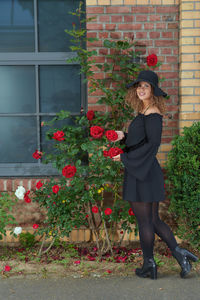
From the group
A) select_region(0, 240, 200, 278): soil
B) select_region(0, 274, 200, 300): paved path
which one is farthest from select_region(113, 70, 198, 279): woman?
select_region(0, 240, 200, 278): soil

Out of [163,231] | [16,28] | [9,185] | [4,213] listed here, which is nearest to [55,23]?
[16,28]

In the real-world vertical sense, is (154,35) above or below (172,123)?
above

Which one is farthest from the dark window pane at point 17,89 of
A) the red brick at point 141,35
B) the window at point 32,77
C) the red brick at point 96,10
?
the red brick at point 141,35

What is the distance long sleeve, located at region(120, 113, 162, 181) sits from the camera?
2709 millimetres

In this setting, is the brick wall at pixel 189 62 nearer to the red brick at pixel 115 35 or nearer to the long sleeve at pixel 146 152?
the red brick at pixel 115 35

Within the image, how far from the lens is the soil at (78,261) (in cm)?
318

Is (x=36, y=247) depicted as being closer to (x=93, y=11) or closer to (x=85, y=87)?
(x=85, y=87)

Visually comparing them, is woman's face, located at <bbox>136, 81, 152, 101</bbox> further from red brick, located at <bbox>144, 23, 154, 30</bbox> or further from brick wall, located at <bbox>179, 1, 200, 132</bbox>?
red brick, located at <bbox>144, 23, 154, 30</bbox>

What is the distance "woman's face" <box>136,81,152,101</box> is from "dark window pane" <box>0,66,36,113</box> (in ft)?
5.31

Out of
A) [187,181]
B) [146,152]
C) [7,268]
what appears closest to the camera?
[146,152]

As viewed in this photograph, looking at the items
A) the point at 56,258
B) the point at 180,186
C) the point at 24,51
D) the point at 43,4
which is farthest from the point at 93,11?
the point at 56,258

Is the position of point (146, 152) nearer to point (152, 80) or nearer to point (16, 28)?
point (152, 80)

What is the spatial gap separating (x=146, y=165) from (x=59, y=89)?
5.74 feet

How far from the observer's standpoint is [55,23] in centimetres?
394
